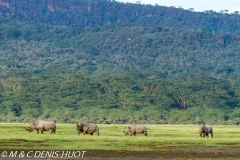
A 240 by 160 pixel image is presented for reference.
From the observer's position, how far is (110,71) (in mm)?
129750

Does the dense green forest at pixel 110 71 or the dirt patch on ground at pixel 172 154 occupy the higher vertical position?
the dense green forest at pixel 110 71

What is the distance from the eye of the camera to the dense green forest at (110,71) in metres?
82.4

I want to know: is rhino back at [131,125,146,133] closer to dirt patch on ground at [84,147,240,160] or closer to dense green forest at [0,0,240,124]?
dirt patch on ground at [84,147,240,160]

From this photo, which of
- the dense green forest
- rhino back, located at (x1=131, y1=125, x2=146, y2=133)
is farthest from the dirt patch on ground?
the dense green forest

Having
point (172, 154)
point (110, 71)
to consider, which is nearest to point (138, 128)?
point (172, 154)

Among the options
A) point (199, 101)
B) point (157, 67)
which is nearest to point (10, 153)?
point (199, 101)

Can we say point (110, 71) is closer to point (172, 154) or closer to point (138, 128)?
point (138, 128)

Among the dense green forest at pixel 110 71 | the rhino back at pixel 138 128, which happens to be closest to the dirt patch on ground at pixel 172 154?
the rhino back at pixel 138 128

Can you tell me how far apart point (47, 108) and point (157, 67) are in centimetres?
6224

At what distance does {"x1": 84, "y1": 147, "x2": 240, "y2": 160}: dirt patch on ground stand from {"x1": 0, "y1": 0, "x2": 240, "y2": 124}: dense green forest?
44189 mm

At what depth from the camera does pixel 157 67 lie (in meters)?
144

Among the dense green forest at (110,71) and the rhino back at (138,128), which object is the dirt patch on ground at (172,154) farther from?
the dense green forest at (110,71)

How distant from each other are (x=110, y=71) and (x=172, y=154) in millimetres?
101073

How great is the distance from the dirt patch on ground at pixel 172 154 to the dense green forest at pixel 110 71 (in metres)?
44.2
